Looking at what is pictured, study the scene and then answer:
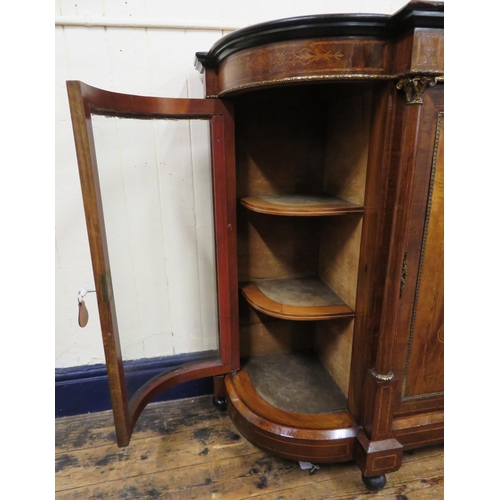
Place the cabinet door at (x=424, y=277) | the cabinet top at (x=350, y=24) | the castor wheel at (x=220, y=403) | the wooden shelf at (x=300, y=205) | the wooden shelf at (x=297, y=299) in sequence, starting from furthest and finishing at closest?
1. the castor wheel at (x=220, y=403)
2. the wooden shelf at (x=297, y=299)
3. the wooden shelf at (x=300, y=205)
4. the cabinet door at (x=424, y=277)
5. the cabinet top at (x=350, y=24)

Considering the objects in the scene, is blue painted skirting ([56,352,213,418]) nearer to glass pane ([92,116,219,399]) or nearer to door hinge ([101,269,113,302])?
glass pane ([92,116,219,399])

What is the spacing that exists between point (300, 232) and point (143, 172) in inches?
25.5

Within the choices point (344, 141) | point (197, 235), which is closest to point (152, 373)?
point (197, 235)

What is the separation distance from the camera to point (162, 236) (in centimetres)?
133

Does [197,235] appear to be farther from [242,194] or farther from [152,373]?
[152,373]

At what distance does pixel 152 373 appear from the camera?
1296 mm

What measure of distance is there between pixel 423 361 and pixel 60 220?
1319mm

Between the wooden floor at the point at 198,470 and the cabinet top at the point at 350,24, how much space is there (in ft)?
4.20

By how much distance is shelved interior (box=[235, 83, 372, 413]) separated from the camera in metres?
1.09

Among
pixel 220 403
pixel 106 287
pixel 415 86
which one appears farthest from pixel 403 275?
pixel 220 403

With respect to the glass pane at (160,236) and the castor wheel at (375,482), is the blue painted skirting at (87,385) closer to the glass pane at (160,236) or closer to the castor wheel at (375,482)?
the glass pane at (160,236)

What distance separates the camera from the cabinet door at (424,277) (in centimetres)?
84

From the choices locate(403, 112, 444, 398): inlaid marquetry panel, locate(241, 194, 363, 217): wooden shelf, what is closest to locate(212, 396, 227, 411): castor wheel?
locate(403, 112, 444, 398): inlaid marquetry panel

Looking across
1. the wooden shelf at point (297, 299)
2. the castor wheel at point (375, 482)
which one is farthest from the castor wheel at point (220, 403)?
the castor wheel at point (375, 482)
